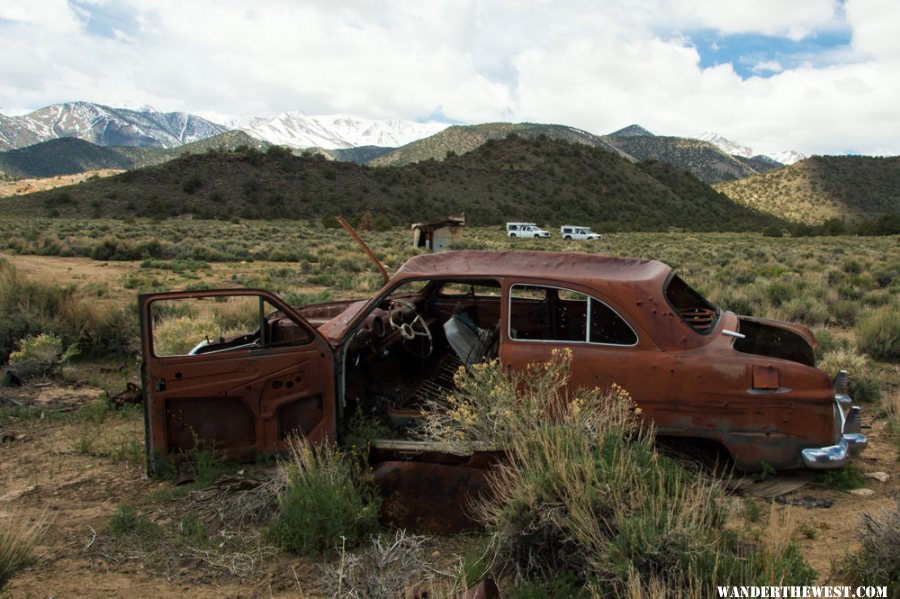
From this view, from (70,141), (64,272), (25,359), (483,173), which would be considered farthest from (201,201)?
(70,141)

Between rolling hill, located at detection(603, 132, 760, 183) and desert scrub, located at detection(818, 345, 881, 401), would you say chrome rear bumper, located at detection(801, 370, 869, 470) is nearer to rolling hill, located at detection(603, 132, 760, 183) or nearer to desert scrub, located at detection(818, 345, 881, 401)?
desert scrub, located at detection(818, 345, 881, 401)

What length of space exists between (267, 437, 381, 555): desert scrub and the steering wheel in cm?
153

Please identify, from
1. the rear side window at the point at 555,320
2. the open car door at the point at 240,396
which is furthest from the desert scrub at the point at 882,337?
the open car door at the point at 240,396

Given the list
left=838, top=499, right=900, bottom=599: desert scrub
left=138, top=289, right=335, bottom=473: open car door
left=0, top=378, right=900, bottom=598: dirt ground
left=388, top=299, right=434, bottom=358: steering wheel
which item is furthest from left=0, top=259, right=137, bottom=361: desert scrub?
left=838, top=499, right=900, bottom=599: desert scrub

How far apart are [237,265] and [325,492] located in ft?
63.1

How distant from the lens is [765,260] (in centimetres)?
2319

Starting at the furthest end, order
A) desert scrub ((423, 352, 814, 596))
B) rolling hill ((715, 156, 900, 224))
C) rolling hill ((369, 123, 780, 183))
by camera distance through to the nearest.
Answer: rolling hill ((369, 123, 780, 183)) < rolling hill ((715, 156, 900, 224)) < desert scrub ((423, 352, 814, 596))

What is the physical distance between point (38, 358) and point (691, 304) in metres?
7.52

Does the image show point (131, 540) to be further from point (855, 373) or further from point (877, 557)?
point (855, 373)

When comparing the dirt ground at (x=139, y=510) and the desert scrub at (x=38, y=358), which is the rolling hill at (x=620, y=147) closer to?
the desert scrub at (x=38, y=358)

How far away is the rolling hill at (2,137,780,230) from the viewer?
5225cm

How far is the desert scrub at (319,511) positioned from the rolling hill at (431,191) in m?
49.0

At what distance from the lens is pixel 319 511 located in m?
3.73

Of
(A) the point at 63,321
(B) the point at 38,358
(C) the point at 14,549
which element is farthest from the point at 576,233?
(C) the point at 14,549
